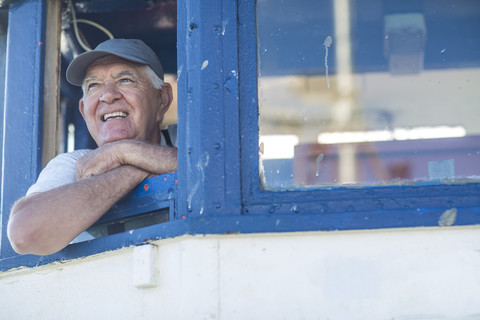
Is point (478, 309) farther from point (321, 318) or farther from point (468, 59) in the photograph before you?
point (468, 59)

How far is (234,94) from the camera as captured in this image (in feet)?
8.37

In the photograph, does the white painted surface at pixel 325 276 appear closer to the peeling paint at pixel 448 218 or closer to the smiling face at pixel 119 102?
the peeling paint at pixel 448 218

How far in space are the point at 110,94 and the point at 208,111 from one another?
44.8 inches

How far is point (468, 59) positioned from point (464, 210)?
0.63 metres

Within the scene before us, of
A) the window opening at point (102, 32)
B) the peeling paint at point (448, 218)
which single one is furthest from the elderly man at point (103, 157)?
the peeling paint at point (448, 218)

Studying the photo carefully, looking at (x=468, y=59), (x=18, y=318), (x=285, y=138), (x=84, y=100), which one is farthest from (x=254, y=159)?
(x=84, y=100)

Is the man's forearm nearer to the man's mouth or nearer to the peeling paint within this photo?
the man's mouth

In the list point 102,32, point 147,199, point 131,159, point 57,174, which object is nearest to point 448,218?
point 147,199

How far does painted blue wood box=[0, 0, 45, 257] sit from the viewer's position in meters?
3.28

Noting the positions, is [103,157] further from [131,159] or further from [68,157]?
[68,157]

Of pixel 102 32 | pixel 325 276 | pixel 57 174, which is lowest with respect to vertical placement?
pixel 325 276

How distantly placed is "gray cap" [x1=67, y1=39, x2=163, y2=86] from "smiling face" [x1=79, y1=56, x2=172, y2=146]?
1.6 inches

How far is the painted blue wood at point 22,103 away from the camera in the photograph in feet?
10.8

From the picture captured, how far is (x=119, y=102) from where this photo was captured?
3574 mm
